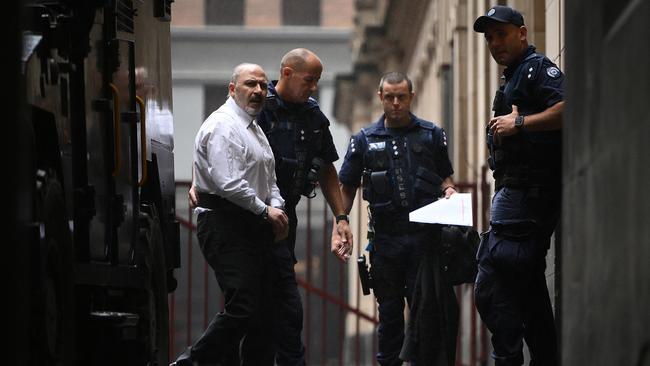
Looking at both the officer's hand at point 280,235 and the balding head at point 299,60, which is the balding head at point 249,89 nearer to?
the balding head at point 299,60

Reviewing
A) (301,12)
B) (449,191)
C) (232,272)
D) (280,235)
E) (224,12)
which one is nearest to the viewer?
(232,272)

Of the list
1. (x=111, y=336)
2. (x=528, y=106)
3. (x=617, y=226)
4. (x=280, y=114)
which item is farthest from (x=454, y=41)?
(x=617, y=226)

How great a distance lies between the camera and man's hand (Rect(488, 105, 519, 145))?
935cm

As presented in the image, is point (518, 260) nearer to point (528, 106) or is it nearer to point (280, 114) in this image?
point (528, 106)

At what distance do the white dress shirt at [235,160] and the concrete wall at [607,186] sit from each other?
119 inches

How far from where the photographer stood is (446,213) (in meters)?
11.6

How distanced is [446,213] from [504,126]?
2.31 metres

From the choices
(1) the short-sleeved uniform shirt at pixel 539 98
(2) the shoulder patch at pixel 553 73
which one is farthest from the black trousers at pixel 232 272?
(2) the shoulder patch at pixel 553 73

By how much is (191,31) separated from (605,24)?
7167 centimetres

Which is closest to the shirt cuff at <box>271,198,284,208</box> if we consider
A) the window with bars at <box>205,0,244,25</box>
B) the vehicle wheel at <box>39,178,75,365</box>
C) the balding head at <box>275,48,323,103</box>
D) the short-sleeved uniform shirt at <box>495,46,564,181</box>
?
the balding head at <box>275,48,323,103</box>

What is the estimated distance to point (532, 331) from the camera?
962 cm

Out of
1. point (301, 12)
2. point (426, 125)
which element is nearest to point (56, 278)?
point (426, 125)

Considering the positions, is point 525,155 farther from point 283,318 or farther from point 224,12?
point 224,12

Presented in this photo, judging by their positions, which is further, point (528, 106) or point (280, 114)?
point (280, 114)
